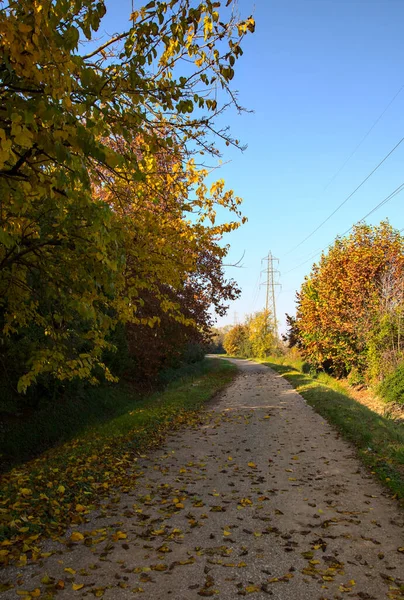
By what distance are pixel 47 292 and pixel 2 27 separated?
8.74 ft

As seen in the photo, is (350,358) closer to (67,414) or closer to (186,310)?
(186,310)

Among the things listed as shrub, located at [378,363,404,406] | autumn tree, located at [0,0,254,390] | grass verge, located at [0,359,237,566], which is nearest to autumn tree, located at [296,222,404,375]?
shrub, located at [378,363,404,406]

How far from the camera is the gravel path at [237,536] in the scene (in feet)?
10.5

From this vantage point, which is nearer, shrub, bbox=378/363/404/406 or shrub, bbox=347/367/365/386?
shrub, bbox=378/363/404/406

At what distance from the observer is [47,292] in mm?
4617

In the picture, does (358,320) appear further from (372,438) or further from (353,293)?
(372,438)

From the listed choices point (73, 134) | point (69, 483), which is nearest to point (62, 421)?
point (69, 483)

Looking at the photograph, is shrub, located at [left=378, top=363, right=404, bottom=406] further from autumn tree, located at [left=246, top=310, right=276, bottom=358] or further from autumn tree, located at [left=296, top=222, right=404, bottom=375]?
autumn tree, located at [left=246, top=310, right=276, bottom=358]

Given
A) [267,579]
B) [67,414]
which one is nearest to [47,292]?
[267,579]

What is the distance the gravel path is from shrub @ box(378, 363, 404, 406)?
7897 millimetres

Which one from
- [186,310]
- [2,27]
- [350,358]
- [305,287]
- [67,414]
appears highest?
[305,287]

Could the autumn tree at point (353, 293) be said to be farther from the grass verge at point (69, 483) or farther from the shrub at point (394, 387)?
the grass verge at point (69, 483)

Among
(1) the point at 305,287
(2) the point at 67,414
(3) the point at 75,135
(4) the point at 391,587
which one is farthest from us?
(1) the point at 305,287

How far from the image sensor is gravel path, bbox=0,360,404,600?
319cm
